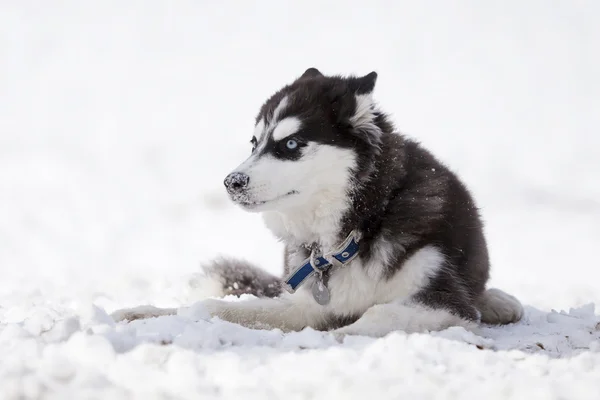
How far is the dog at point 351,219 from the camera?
382 cm

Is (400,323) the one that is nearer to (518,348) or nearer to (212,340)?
(518,348)

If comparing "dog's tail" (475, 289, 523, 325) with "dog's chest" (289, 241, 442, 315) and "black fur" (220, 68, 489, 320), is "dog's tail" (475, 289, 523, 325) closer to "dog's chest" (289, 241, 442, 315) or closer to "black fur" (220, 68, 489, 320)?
"black fur" (220, 68, 489, 320)

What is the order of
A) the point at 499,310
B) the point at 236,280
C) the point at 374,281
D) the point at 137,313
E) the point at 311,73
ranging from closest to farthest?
the point at 374,281 < the point at 137,313 < the point at 499,310 < the point at 311,73 < the point at 236,280

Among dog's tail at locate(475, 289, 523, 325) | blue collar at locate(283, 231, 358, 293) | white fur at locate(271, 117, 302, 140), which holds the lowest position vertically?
dog's tail at locate(475, 289, 523, 325)

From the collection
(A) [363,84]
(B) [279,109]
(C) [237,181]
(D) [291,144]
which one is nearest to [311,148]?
(D) [291,144]

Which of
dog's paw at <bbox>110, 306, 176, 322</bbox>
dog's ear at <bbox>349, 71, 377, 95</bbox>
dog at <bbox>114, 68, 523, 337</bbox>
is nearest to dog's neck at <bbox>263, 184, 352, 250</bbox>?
dog at <bbox>114, 68, 523, 337</bbox>

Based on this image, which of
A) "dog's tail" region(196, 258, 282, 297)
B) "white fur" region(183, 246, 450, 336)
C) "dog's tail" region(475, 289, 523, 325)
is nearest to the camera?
"white fur" region(183, 246, 450, 336)

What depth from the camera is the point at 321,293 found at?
4.00 metres

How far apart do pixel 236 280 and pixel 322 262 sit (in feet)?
5.60

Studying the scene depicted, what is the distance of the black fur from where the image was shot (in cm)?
390

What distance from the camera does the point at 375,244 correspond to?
391 centimetres

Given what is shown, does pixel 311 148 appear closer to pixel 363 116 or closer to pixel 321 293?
→ pixel 363 116

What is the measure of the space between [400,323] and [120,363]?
5.21ft

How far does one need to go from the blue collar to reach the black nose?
0.66 m
